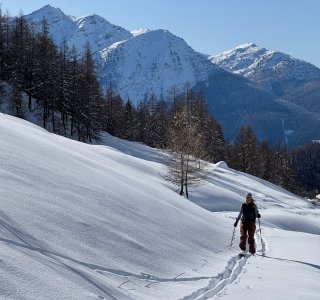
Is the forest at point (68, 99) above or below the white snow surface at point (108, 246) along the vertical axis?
above

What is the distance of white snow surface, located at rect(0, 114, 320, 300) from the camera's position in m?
6.93

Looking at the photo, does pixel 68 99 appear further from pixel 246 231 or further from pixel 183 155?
pixel 246 231

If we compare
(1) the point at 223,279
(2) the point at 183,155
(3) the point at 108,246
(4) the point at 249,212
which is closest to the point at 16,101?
(2) the point at 183,155

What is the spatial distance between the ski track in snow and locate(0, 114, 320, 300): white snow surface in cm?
3

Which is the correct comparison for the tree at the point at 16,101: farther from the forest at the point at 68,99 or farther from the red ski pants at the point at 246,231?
the red ski pants at the point at 246,231

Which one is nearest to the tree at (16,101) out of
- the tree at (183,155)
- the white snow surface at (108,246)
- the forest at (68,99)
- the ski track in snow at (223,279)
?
the forest at (68,99)

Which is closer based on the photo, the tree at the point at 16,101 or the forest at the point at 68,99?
the tree at the point at 16,101

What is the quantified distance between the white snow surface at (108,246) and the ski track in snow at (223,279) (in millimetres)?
28

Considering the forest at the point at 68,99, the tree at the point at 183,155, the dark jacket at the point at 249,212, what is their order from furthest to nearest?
the forest at the point at 68,99, the tree at the point at 183,155, the dark jacket at the point at 249,212

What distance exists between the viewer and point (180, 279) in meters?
9.40

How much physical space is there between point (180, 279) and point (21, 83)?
53050 mm

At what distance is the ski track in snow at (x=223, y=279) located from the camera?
844cm

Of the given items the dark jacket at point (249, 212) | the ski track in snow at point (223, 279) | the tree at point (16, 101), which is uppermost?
the tree at point (16, 101)

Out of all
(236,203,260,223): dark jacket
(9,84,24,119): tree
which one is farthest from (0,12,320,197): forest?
(236,203,260,223): dark jacket
